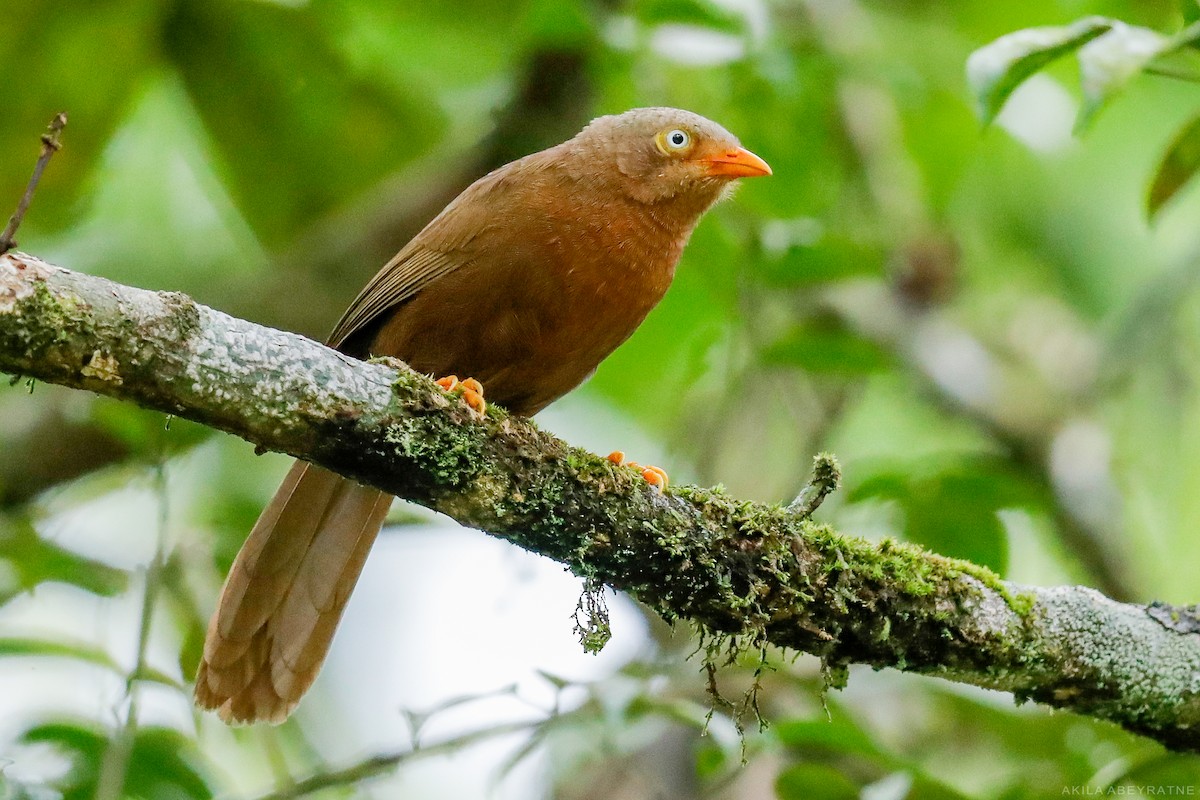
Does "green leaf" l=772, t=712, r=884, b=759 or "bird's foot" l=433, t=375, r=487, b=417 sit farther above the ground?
"bird's foot" l=433, t=375, r=487, b=417

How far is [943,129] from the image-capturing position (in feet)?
22.0

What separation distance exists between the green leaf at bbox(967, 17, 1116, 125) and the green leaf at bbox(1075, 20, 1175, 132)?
0.04 m

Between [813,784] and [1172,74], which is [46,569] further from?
[1172,74]

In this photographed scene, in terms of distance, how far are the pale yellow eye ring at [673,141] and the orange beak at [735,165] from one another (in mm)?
88

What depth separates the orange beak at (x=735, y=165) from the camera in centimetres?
468

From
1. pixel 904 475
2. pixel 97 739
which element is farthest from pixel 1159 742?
pixel 97 739

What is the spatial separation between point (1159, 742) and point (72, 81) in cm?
466

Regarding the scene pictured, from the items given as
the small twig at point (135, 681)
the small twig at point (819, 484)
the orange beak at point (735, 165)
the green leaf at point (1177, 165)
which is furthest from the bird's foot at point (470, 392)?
the green leaf at point (1177, 165)

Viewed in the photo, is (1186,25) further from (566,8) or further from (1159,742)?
(566,8)

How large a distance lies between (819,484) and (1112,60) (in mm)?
1177

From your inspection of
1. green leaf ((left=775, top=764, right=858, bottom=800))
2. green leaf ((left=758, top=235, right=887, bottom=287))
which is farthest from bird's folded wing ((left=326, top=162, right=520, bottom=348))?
green leaf ((left=775, top=764, right=858, bottom=800))

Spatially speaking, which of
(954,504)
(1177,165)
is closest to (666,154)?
(954,504)

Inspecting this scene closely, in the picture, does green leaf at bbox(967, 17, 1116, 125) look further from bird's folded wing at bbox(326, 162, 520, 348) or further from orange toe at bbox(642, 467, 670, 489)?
bird's folded wing at bbox(326, 162, 520, 348)

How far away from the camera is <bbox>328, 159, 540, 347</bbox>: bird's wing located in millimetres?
4148
